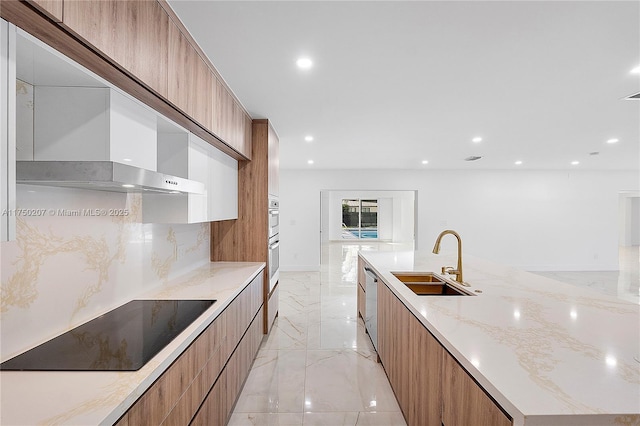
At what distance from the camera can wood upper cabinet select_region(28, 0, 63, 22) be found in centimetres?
86

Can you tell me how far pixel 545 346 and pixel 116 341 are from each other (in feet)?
5.92

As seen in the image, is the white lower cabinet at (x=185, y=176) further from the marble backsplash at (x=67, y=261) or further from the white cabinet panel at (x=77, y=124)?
the white cabinet panel at (x=77, y=124)

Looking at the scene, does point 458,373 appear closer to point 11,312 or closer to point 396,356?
point 396,356

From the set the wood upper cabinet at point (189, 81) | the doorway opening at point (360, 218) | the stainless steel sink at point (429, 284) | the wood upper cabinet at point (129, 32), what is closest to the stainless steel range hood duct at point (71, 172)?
the wood upper cabinet at point (129, 32)

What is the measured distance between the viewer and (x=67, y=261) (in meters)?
1.56

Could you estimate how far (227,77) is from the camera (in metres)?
2.41

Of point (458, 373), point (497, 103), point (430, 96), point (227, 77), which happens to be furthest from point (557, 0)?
point (227, 77)

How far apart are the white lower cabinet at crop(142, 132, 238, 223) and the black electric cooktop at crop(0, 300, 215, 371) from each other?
1.95 feet

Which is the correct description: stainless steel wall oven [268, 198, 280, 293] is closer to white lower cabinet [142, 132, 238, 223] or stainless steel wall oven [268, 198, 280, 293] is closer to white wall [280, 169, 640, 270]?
white lower cabinet [142, 132, 238, 223]

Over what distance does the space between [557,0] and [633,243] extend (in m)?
15.1

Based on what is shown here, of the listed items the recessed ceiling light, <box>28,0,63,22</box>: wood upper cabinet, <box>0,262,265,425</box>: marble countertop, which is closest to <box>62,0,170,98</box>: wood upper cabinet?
<box>28,0,63,22</box>: wood upper cabinet

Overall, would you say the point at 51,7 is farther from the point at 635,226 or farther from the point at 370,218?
the point at 635,226

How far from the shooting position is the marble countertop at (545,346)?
2.99 feet

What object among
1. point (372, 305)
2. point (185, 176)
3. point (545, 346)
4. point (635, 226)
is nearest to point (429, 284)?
point (372, 305)
